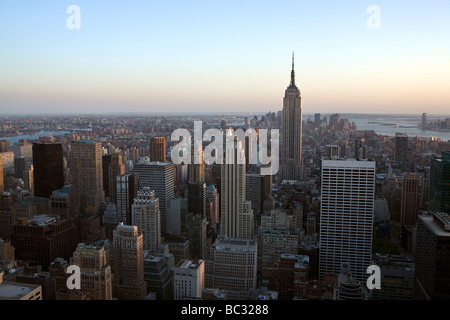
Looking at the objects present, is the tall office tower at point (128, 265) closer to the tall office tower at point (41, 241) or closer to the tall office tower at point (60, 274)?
the tall office tower at point (60, 274)

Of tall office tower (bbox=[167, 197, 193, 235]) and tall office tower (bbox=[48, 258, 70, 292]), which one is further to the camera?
tall office tower (bbox=[167, 197, 193, 235])

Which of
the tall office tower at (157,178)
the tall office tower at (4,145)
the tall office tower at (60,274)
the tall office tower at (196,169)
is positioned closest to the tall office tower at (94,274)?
the tall office tower at (60,274)

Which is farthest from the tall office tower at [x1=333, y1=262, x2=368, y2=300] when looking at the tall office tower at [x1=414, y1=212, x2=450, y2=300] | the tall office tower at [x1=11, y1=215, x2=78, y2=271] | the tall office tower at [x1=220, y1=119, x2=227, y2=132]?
the tall office tower at [x1=11, y1=215, x2=78, y2=271]

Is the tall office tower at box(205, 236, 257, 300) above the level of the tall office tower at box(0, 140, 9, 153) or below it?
below

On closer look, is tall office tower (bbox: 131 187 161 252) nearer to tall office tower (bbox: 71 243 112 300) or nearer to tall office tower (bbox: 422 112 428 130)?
tall office tower (bbox: 71 243 112 300)
